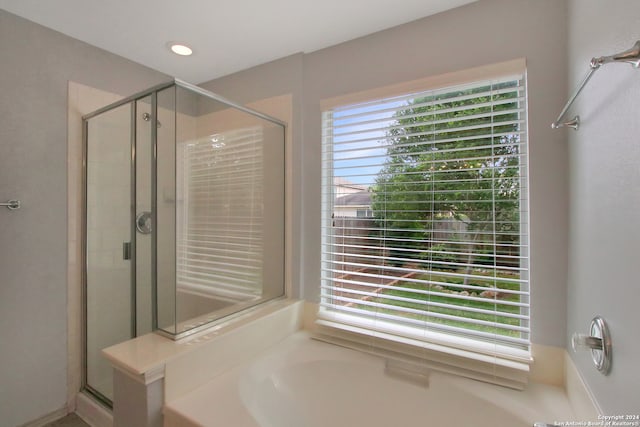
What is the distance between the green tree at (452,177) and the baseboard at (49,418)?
217 cm

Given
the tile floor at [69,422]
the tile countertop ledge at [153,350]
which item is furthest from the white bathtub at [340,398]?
the tile floor at [69,422]

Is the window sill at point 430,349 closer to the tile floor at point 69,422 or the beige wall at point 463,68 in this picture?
the beige wall at point 463,68

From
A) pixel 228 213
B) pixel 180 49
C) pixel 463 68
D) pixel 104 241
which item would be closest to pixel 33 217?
pixel 104 241

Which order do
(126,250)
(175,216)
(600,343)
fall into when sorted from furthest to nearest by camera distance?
(126,250) < (175,216) < (600,343)

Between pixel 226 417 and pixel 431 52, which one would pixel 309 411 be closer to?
pixel 226 417

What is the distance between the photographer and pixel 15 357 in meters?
1.58

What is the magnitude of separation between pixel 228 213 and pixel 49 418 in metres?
1.54

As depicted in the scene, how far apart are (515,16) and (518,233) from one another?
104cm

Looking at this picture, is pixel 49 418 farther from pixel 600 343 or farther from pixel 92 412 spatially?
pixel 600 343

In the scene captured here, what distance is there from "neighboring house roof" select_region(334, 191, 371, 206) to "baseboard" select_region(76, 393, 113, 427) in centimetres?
179

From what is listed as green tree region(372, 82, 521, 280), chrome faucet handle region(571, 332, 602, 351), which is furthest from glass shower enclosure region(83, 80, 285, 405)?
chrome faucet handle region(571, 332, 602, 351)

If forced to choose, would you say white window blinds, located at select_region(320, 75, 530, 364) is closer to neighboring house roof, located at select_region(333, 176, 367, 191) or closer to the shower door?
neighboring house roof, located at select_region(333, 176, 367, 191)

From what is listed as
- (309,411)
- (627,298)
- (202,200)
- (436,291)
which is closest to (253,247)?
(202,200)

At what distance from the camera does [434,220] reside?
158 cm
